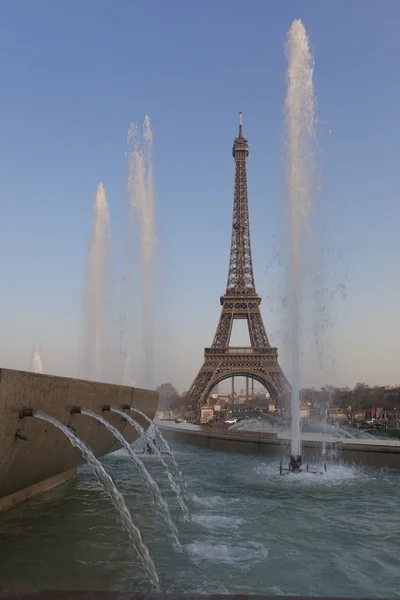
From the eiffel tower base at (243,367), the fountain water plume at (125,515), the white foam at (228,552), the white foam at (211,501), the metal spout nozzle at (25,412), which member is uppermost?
the eiffel tower base at (243,367)

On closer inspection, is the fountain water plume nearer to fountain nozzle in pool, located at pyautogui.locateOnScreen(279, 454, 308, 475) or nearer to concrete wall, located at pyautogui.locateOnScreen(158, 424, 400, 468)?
fountain nozzle in pool, located at pyautogui.locateOnScreen(279, 454, 308, 475)

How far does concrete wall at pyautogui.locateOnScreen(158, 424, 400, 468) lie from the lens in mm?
15016

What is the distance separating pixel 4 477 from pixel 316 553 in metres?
4.13

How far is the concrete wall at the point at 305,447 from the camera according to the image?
1502cm

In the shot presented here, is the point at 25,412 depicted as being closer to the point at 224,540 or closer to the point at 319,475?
the point at 224,540

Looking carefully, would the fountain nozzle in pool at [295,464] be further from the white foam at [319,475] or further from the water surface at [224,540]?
the water surface at [224,540]

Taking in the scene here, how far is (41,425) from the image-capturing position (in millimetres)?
6266

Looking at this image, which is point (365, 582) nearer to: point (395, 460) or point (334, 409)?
point (395, 460)

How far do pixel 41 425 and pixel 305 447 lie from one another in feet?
41.4

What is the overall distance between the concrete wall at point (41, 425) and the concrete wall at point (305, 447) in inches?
363

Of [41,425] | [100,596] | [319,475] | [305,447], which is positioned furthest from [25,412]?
[305,447]

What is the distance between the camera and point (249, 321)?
6575 cm

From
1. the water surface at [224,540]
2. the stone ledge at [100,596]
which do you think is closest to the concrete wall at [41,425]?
the water surface at [224,540]

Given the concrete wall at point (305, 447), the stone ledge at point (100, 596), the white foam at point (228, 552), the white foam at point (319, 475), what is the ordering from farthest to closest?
the concrete wall at point (305, 447), the white foam at point (319, 475), the white foam at point (228, 552), the stone ledge at point (100, 596)
